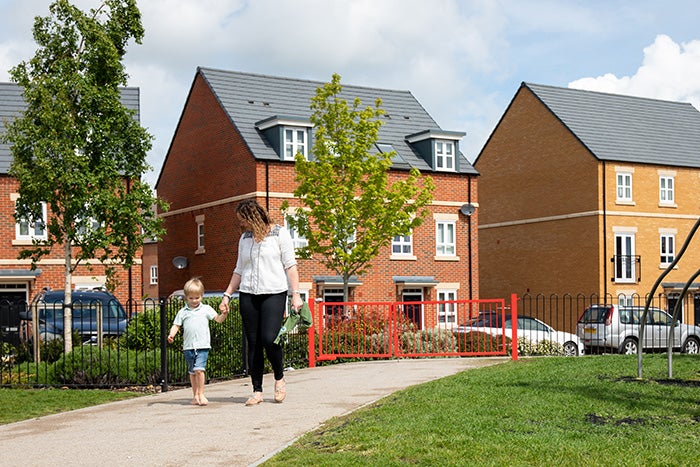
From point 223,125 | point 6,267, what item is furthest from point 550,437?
point 223,125

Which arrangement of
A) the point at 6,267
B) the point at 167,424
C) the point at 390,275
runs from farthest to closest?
the point at 390,275
the point at 6,267
the point at 167,424

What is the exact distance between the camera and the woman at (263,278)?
9.41m

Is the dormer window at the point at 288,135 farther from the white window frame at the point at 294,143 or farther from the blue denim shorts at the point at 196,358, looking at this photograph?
the blue denim shorts at the point at 196,358

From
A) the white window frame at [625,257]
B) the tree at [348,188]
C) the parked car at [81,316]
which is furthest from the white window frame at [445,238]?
the parked car at [81,316]

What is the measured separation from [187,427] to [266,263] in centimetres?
185

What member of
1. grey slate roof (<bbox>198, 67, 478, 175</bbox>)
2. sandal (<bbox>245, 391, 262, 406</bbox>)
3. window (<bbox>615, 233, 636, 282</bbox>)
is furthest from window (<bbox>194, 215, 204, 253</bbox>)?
sandal (<bbox>245, 391, 262, 406</bbox>)

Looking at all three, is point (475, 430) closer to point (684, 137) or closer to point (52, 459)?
point (52, 459)

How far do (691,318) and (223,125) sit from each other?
885 inches

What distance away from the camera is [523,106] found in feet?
150

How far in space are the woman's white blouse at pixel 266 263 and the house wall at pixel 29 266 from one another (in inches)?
945

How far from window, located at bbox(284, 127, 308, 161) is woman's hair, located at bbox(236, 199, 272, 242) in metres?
26.6

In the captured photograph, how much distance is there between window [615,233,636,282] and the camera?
41250mm

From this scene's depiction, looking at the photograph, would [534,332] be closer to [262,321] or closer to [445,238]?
[262,321]

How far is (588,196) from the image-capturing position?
1629 inches
